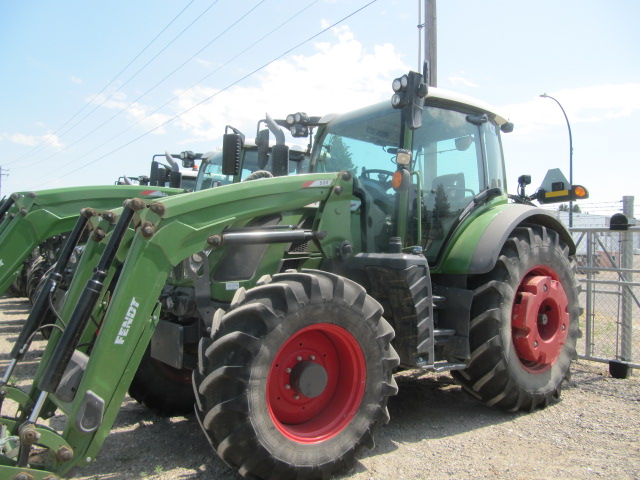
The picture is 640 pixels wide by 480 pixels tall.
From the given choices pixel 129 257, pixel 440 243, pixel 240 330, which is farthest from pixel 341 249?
pixel 129 257

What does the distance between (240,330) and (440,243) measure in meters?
2.34

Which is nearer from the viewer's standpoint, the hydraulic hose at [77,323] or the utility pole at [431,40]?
the hydraulic hose at [77,323]

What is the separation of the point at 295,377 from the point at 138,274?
113 cm

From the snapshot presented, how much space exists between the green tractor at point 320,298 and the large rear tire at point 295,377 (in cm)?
1

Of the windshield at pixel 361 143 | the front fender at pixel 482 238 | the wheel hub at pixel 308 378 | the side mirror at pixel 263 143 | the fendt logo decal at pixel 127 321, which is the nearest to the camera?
the fendt logo decal at pixel 127 321

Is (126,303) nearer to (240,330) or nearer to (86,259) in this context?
(240,330)

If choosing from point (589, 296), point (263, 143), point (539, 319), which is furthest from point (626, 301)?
point (263, 143)

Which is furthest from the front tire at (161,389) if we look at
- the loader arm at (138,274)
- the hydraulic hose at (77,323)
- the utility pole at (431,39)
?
the utility pole at (431,39)

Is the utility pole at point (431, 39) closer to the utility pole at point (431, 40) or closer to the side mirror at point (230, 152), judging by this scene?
the utility pole at point (431, 40)

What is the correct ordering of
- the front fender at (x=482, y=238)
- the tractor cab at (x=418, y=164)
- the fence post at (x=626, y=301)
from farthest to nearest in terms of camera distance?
the fence post at (x=626, y=301), the tractor cab at (x=418, y=164), the front fender at (x=482, y=238)

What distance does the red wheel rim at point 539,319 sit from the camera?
4.74 metres

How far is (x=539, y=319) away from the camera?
5.04 m

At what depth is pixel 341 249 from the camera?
4270 millimetres

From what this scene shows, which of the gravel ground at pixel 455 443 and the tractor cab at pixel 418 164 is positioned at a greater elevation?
the tractor cab at pixel 418 164
